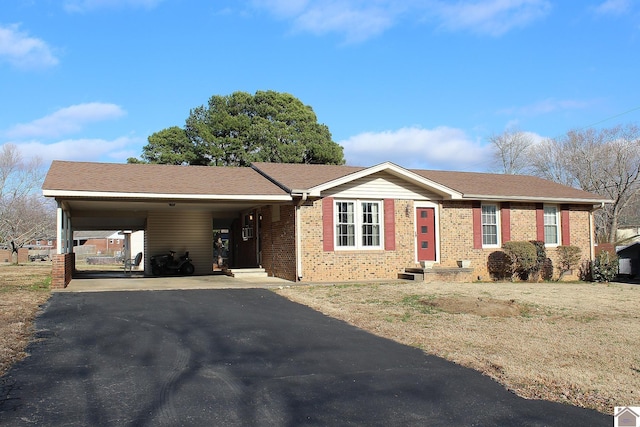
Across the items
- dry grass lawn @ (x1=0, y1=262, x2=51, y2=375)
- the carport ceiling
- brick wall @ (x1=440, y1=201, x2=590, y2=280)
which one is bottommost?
dry grass lawn @ (x1=0, y1=262, x2=51, y2=375)

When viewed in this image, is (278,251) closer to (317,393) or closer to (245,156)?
(317,393)

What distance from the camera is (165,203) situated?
17938 millimetres

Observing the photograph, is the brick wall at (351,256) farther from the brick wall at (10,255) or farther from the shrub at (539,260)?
the brick wall at (10,255)

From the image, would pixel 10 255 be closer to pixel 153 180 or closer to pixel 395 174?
pixel 153 180

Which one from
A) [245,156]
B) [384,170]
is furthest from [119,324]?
[245,156]

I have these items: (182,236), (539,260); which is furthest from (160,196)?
(539,260)

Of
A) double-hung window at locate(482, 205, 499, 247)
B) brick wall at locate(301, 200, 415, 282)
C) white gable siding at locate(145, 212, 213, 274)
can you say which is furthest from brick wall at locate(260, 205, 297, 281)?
double-hung window at locate(482, 205, 499, 247)

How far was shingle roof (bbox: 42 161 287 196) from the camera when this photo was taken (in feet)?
50.2

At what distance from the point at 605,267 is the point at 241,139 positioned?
949 inches

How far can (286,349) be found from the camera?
24.0ft

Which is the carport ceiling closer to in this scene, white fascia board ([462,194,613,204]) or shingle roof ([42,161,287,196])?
shingle roof ([42,161,287,196])

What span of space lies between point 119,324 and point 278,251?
939 cm

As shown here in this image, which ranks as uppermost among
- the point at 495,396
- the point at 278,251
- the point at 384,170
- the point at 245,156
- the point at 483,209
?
the point at 245,156

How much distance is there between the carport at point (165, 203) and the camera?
1522 cm
